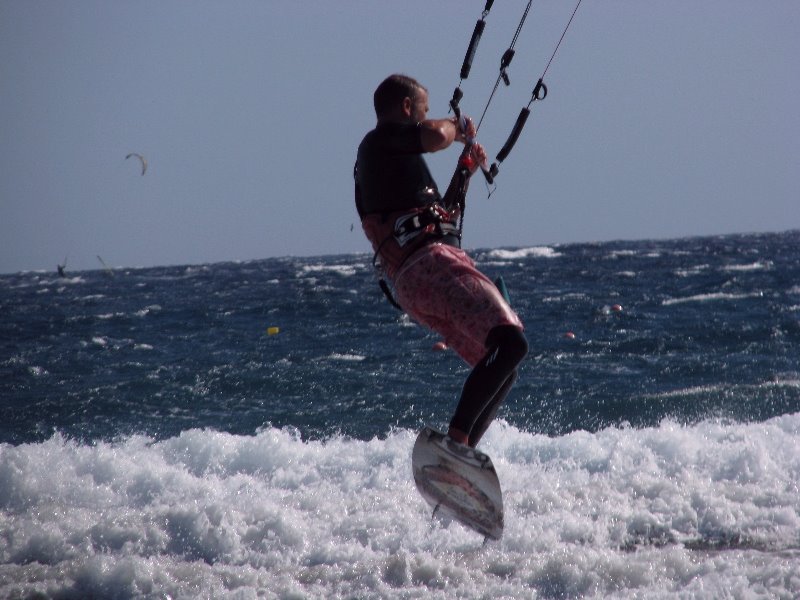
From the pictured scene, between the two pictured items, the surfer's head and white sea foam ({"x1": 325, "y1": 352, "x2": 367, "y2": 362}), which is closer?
the surfer's head

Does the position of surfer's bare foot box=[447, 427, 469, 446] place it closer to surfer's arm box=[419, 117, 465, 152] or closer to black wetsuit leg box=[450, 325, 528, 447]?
black wetsuit leg box=[450, 325, 528, 447]

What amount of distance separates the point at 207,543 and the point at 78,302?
28926mm

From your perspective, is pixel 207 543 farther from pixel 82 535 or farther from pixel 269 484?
pixel 269 484

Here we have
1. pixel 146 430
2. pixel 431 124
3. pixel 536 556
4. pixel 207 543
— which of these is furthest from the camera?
pixel 146 430

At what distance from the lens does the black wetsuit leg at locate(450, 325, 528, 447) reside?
197 inches

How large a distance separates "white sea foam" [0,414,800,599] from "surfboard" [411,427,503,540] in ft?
9.03

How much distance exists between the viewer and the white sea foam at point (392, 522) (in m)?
8.10

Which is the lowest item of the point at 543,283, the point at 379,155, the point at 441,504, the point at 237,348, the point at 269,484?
the point at 543,283

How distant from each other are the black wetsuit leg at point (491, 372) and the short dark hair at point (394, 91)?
128 cm

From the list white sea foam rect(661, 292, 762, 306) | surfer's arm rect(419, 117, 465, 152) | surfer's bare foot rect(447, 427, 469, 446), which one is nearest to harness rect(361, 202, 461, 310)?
surfer's arm rect(419, 117, 465, 152)

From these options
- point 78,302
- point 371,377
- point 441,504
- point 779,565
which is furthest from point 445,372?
point 78,302

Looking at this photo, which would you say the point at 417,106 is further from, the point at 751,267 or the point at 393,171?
the point at 751,267

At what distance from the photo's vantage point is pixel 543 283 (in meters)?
33.4

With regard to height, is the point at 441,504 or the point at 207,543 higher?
the point at 441,504
